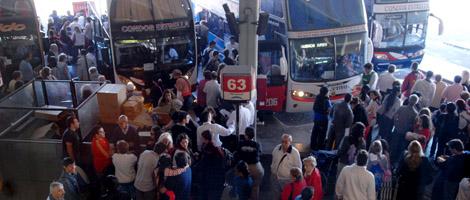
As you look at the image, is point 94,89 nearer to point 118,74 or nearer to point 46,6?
point 118,74

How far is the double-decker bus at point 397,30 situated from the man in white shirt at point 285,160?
8.99 metres

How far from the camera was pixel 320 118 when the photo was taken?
9.71 metres

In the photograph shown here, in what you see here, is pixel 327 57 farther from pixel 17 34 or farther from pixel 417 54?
pixel 17 34

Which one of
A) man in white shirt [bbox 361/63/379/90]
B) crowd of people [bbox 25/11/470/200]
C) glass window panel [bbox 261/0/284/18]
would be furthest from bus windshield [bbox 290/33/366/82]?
crowd of people [bbox 25/11/470/200]

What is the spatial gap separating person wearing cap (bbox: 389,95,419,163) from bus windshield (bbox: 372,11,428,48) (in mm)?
6594

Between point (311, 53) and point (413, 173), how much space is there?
514cm

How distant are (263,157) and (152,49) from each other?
14.8ft

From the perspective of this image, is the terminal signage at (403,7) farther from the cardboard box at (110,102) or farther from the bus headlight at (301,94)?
the cardboard box at (110,102)

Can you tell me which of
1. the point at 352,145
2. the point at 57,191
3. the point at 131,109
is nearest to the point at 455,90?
the point at 352,145

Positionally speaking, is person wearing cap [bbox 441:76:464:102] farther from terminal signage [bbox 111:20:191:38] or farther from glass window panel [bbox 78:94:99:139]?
glass window panel [bbox 78:94:99:139]

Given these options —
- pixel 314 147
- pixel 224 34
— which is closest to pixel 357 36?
pixel 314 147

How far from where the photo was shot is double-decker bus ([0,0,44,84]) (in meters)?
12.8

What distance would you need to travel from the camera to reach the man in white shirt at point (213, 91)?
10.3m

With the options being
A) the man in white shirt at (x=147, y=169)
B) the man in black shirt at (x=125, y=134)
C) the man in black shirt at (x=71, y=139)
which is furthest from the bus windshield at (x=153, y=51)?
the man in white shirt at (x=147, y=169)
